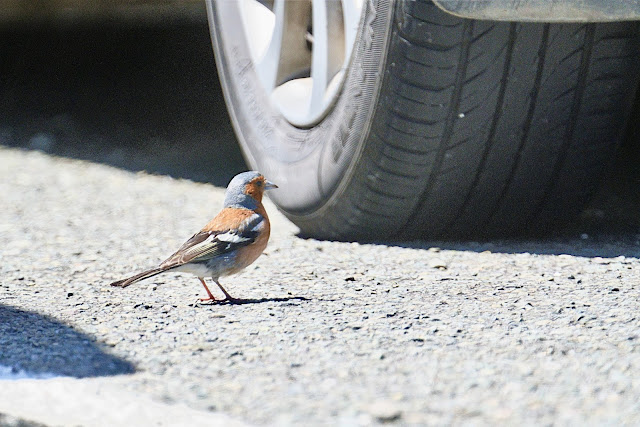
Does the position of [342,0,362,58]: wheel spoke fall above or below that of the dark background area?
above

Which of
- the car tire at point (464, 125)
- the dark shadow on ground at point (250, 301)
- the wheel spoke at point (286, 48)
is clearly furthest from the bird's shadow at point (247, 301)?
the wheel spoke at point (286, 48)

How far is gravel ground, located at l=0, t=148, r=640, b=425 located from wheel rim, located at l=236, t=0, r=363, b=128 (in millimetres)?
480

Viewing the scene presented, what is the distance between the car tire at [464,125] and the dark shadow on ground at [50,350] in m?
1.11

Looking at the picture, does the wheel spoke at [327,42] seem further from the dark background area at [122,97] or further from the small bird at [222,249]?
the dark background area at [122,97]

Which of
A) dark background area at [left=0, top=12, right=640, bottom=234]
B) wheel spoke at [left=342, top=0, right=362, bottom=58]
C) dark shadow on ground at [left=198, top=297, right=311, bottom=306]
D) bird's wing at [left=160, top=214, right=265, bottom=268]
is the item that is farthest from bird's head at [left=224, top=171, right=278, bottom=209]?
dark background area at [left=0, top=12, right=640, bottom=234]

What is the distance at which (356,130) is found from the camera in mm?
3227

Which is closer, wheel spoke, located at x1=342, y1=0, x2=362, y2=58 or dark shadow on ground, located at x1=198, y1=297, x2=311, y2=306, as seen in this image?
dark shadow on ground, located at x1=198, y1=297, x2=311, y2=306

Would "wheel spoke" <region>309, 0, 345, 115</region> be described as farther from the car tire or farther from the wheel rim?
the car tire

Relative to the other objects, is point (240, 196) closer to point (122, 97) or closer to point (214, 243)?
point (214, 243)

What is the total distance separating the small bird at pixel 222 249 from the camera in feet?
9.64

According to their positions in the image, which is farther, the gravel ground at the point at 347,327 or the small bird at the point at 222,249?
the small bird at the point at 222,249

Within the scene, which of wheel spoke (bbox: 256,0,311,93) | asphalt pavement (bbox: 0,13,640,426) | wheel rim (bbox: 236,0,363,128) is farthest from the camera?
wheel spoke (bbox: 256,0,311,93)

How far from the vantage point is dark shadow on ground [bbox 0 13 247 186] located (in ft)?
17.8

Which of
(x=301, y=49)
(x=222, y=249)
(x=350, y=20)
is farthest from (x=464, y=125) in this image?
(x=301, y=49)
